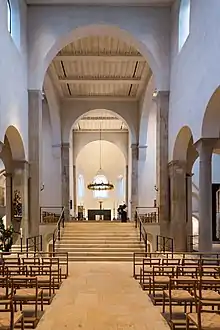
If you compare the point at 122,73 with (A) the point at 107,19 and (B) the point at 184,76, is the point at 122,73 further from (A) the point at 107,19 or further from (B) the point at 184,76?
(B) the point at 184,76

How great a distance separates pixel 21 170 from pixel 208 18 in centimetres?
905

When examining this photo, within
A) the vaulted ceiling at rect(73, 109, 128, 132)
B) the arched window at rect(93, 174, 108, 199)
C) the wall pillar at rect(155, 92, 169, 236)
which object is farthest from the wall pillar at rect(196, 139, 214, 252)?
the arched window at rect(93, 174, 108, 199)

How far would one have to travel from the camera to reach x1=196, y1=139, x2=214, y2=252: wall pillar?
1634 centimetres

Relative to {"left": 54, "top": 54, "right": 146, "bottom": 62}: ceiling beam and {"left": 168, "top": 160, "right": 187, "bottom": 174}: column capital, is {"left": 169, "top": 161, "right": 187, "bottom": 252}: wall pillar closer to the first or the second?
{"left": 168, "top": 160, "right": 187, "bottom": 174}: column capital

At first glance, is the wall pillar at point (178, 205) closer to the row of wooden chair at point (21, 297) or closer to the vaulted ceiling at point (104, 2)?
the vaulted ceiling at point (104, 2)

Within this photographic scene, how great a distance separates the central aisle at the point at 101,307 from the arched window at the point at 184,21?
8.92 m

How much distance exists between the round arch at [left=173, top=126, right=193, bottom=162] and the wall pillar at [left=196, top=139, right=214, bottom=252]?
2.92 metres

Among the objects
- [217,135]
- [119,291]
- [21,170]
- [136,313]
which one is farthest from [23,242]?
[136,313]

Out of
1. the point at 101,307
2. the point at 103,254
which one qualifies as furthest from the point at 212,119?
the point at 101,307

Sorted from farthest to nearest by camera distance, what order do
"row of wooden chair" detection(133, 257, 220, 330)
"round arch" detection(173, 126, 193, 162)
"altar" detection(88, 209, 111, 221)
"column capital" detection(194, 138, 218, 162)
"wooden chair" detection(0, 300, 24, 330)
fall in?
1. "altar" detection(88, 209, 111, 221)
2. "round arch" detection(173, 126, 193, 162)
3. "column capital" detection(194, 138, 218, 162)
4. "row of wooden chair" detection(133, 257, 220, 330)
5. "wooden chair" detection(0, 300, 24, 330)

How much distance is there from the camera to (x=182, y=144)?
67.6ft

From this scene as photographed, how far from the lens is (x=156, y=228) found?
21500 millimetres

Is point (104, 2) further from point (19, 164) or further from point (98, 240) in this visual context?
point (98, 240)

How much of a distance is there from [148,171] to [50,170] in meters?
5.56
